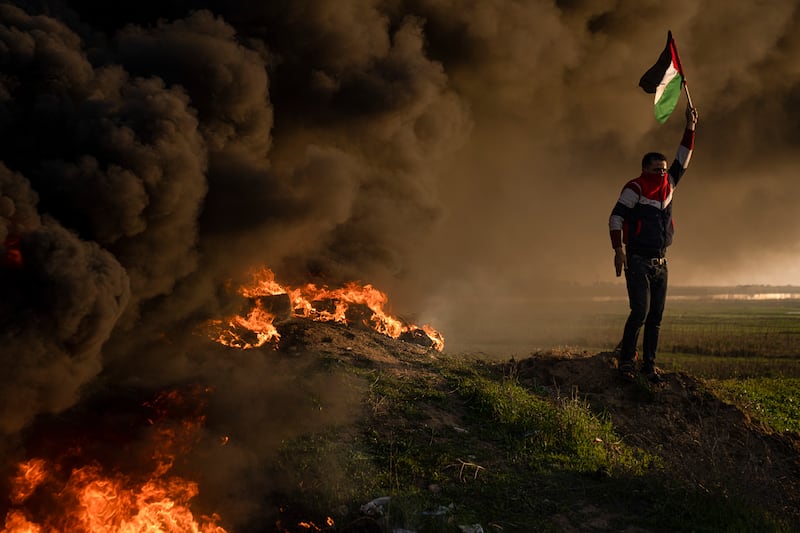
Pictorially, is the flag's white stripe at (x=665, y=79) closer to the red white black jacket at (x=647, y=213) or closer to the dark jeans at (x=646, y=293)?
the red white black jacket at (x=647, y=213)

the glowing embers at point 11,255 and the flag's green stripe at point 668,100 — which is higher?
the flag's green stripe at point 668,100

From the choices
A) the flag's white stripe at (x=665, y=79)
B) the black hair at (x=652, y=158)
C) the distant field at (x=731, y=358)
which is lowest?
the distant field at (x=731, y=358)

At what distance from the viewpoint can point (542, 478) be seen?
653 cm

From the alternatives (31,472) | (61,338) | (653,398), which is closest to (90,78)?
(61,338)

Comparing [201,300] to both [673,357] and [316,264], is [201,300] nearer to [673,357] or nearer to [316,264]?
[316,264]

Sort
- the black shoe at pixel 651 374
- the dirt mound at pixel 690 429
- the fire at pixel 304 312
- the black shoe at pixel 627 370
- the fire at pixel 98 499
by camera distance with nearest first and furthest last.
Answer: the fire at pixel 98 499
the dirt mound at pixel 690 429
the black shoe at pixel 651 374
the black shoe at pixel 627 370
the fire at pixel 304 312

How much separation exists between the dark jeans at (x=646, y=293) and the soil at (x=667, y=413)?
3.77 ft

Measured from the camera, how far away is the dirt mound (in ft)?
19.7

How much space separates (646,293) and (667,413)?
2180 mm

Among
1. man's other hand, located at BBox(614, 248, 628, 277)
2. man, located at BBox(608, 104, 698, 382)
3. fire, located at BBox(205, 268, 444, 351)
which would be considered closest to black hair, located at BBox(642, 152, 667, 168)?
man, located at BBox(608, 104, 698, 382)

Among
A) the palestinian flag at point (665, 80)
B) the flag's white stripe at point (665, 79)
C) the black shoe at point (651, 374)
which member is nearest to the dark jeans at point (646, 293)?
the black shoe at point (651, 374)

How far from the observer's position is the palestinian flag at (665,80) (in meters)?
9.32

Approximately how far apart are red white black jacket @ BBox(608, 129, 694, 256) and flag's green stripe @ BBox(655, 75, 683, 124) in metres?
0.55

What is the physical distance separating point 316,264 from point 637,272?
9132 millimetres
